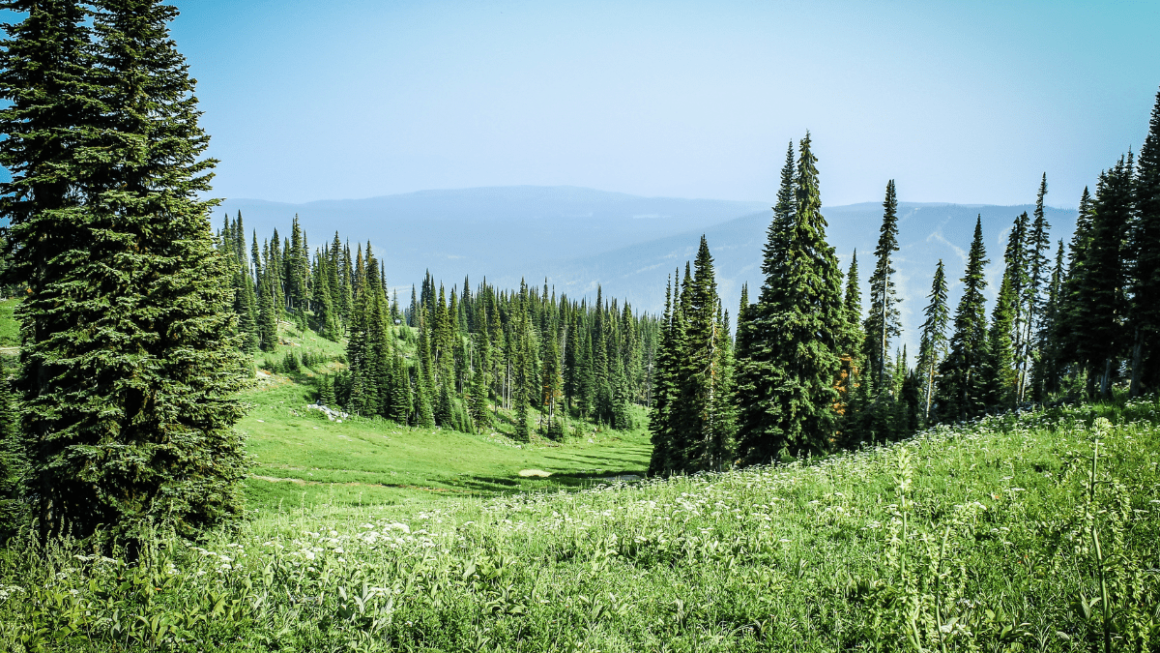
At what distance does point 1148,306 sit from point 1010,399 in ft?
76.7

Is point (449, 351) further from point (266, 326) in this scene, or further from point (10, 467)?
point (10, 467)

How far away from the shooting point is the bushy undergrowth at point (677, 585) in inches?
167

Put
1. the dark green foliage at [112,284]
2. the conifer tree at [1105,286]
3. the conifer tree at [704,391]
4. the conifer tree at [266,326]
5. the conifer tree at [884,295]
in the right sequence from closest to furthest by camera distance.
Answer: the dark green foliage at [112,284], the conifer tree at [1105,286], the conifer tree at [704,391], the conifer tree at [884,295], the conifer tree at [266,326]

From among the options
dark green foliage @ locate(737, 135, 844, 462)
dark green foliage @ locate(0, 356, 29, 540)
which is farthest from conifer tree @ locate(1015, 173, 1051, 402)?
dark green foliage @ locate(0, 356, 29, 540)

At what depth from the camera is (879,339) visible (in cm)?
4847

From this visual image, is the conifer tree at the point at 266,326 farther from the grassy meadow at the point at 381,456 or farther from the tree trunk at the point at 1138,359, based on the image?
the tree trunk at the point at 1138,359

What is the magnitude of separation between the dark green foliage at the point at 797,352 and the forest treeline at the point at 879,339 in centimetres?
8

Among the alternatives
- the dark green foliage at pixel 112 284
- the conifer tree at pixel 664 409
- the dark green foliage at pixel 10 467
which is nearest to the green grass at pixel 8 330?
the dark green foliage at pixel 10 467

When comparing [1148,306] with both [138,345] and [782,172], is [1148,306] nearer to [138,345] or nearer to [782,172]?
[782,172]

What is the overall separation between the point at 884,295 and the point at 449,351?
6816 cm

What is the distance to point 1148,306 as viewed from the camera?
28.0 metres

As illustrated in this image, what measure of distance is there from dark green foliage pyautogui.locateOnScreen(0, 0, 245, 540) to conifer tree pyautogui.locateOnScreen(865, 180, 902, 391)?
46.7m

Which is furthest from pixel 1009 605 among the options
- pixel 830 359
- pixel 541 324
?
pixel 541 324

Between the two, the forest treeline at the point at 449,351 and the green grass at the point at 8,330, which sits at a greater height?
the green grass at the point at 8,330
